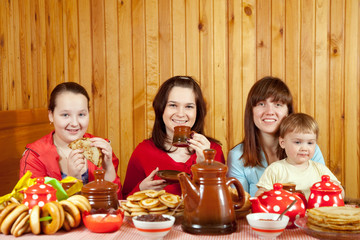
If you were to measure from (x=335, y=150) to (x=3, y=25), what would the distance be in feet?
8.16

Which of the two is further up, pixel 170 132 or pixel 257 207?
pixel 170 132

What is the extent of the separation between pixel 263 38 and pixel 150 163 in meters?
1.43

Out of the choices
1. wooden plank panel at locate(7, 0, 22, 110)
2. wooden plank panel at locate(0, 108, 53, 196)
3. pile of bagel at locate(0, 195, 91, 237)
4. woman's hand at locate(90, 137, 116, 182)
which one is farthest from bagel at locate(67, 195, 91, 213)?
wooden plank panel at locate(7, 0, 22, 110)

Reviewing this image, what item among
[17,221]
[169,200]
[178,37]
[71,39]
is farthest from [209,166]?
[71,39]

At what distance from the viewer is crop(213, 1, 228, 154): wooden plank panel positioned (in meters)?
3.10

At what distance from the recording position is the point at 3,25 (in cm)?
267

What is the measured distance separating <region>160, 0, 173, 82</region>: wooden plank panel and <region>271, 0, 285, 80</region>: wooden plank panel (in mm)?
768

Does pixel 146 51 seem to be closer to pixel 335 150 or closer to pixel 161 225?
pixel 335 150

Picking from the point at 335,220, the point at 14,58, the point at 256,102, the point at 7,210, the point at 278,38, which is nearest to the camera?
the point at 335,220

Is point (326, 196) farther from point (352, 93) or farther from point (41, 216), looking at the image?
point (352, 93)

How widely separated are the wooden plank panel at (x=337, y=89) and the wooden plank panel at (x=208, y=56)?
2.88 feet

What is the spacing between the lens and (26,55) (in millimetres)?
2990

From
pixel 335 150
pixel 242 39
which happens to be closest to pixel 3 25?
pixel 242 39

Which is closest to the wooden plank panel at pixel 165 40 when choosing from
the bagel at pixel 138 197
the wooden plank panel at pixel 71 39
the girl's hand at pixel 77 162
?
the wooden plank panel at pixel 71 39
